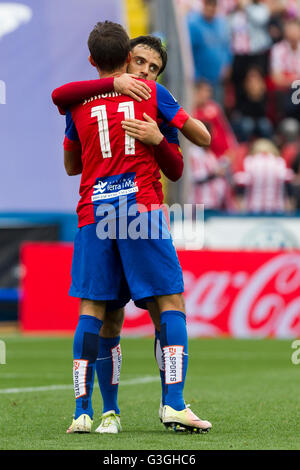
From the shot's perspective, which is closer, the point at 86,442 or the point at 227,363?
the point at 86,442

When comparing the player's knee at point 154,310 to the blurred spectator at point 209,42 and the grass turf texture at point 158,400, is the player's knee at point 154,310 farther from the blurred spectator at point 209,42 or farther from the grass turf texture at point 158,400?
the blurred spectator at point 209,42

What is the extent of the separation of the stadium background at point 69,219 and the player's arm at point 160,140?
8.59 m

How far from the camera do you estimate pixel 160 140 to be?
4.88 m

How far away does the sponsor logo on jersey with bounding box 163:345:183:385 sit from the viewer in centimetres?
487

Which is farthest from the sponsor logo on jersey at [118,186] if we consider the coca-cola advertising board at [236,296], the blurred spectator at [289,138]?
the blurred spectator at [289,138]

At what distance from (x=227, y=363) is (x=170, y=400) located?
17.4 feet

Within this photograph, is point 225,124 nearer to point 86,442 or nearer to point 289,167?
point 289,167

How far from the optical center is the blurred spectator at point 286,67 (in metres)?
17.4

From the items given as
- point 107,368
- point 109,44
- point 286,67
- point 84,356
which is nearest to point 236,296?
point 286,67

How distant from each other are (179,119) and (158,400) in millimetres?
2396

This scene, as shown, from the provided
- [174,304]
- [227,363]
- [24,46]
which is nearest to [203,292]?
[227,363]

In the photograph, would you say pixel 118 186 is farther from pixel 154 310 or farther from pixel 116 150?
pixel 154 310

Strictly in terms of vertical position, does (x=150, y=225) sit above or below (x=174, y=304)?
above

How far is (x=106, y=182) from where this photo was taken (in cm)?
489
